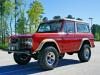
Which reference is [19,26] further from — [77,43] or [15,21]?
[77,43]

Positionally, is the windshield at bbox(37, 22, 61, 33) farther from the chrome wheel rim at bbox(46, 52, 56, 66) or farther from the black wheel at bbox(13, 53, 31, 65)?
the black wheel at bbox(13, 53, 31, 65)

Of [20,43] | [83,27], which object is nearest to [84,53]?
[83,27]

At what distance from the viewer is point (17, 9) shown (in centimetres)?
3017

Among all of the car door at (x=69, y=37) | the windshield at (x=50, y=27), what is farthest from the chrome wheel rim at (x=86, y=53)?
the windshield at (x=50, y=27)

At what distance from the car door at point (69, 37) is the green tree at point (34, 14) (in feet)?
56.3

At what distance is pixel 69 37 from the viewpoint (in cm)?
1255

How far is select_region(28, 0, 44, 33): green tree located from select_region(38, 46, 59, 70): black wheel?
18595mm

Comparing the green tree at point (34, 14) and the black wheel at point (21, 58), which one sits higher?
the green tree at point (34, 14)

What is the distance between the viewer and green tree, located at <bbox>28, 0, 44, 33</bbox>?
30.0 metres

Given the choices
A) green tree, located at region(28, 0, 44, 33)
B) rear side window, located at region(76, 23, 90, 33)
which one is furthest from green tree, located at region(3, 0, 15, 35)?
rear side window, located at region(76, 23, 90, 33)

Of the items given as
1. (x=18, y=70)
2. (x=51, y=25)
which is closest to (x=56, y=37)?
(x=51, y=25)

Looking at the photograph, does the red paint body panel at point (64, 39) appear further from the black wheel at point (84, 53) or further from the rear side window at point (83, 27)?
the black wheel at point (84, 53)

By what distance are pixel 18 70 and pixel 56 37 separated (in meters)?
2.04

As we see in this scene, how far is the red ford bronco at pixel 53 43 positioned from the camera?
11.0 m
